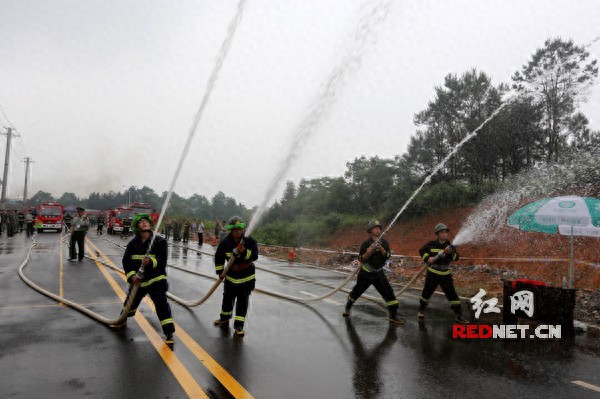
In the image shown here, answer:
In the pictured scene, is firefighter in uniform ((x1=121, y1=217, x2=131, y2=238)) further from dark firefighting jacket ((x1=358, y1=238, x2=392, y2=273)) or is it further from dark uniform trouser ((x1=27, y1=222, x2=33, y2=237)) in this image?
dark firefighting jacket ((x1=358, y1=238, x2=392, y2=273))

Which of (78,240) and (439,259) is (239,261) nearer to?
(439,259)

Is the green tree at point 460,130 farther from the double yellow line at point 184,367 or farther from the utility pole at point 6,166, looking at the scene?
the utility pole at point 6,166

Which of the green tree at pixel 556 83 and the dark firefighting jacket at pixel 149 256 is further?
the green tree at pixel 556 83

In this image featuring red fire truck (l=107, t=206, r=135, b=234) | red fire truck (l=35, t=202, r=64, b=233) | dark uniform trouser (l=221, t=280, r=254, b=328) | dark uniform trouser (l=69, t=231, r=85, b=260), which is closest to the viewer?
dark uniform trouser (l=221, t=280, r=254, b=328)

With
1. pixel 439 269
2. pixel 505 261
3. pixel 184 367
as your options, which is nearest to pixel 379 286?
pixel 439 269

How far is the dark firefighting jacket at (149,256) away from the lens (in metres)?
5.89

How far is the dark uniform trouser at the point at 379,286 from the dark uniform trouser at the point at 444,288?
671 millimetres

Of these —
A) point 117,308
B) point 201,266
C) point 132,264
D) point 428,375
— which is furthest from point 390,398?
point 201,266

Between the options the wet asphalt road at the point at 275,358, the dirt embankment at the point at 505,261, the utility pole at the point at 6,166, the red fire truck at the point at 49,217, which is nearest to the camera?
the wet asphalt road at the point at 275,358
